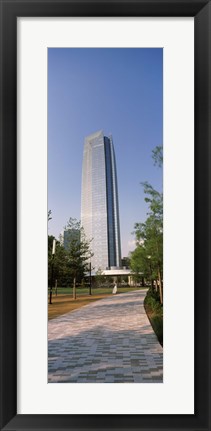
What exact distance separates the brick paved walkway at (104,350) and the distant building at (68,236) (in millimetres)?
5270

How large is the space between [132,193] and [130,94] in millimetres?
4921

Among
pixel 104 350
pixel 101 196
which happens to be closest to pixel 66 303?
pixel 104 350

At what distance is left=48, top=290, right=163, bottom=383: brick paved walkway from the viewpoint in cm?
357

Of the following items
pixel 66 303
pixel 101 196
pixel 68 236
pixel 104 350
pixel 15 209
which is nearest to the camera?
pixel 15 209

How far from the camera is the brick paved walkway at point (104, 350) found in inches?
141

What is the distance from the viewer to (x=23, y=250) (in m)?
1.73

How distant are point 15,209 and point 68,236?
12.2 meters

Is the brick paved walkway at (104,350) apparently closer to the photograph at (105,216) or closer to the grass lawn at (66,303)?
the photograph at (105,216)

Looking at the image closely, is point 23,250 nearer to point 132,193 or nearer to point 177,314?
point 177,314

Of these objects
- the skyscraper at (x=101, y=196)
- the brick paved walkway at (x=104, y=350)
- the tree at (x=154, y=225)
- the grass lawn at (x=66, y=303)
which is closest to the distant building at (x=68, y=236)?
the grass lawn at (x=66, y=303)

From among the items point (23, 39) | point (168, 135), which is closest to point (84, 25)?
point (23, 39)

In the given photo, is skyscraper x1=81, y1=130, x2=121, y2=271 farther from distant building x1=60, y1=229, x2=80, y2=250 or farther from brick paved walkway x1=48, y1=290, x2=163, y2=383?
brick paved walkway x1=48, y1=290, x2=163, y2=383

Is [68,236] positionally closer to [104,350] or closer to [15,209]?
[104,350]

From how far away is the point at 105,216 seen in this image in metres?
25.4
